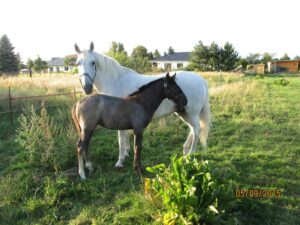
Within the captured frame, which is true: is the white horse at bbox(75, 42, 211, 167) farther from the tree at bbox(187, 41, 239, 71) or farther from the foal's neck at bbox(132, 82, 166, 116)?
the tree at bbox(187, 41, 239, 71)

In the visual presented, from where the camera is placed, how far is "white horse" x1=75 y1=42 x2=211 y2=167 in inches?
203

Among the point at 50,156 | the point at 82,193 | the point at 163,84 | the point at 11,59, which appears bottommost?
the point at 82,193

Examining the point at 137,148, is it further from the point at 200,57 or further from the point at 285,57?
the point at 285,57

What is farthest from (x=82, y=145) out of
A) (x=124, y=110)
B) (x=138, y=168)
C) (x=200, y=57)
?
(x=200, y=57)

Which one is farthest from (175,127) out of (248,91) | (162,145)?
(248,91)

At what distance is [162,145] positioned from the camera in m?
6.64

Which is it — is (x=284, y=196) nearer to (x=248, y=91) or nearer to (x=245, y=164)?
(x=245, y=164)

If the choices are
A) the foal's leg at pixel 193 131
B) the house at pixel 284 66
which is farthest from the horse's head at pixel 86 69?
the house at pixel 284 66

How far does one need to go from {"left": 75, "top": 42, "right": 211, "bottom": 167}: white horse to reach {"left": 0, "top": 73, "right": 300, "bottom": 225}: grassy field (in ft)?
1.42

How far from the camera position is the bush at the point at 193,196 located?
10.9ft

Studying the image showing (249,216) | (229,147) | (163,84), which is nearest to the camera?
(249,216)

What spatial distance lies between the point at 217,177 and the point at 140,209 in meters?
1.06

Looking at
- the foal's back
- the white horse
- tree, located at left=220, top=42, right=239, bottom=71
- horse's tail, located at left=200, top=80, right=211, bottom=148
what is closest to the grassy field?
horse's tail, located at left=200, top=80, right=211, bottom=148
